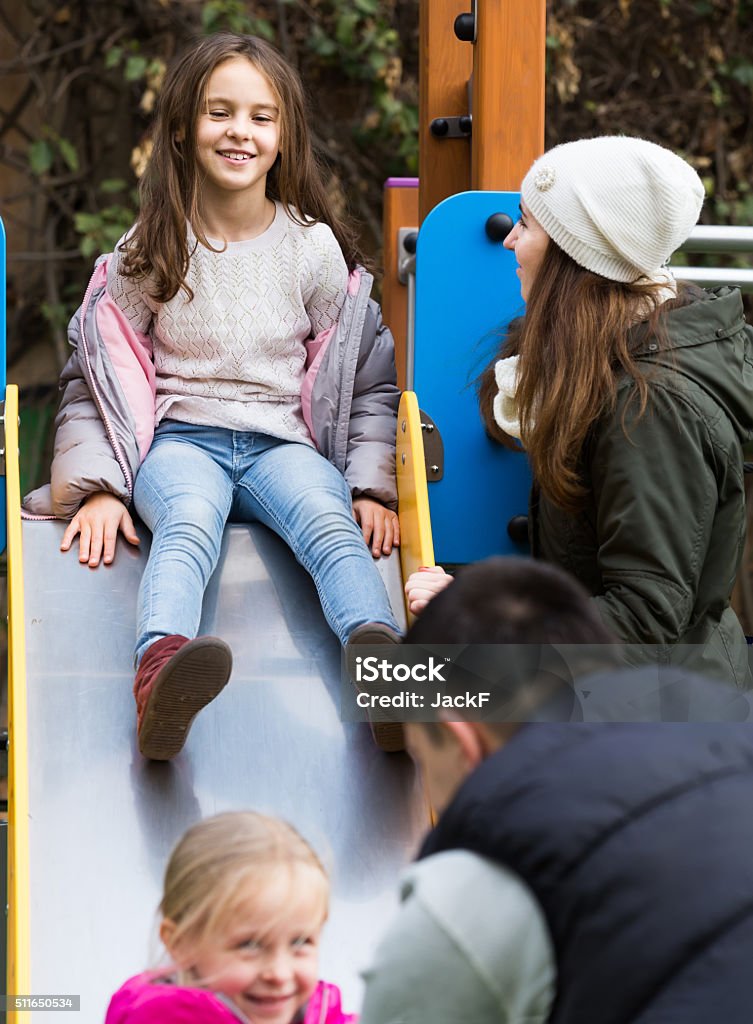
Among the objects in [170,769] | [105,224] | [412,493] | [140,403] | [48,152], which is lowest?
[170,769]

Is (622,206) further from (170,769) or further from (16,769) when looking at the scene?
(16,769)

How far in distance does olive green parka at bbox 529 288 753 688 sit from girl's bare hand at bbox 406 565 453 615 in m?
0.23

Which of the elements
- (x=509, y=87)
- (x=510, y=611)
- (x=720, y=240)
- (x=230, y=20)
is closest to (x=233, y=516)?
(x=509, y=87)

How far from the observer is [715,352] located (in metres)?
2.31

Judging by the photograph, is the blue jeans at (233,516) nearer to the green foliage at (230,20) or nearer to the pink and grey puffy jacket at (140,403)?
the pink and grey puffy jacket at (140,403)

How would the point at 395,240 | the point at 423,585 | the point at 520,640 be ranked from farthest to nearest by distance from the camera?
the point at 395,240
the point at 423,585
the point at 520,640

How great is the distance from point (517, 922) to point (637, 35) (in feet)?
18.2

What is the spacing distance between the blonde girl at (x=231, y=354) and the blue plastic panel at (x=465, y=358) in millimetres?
100

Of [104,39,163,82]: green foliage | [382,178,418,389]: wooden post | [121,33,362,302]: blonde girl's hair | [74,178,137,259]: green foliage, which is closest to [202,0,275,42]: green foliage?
[104,39,163,82]: green foliage

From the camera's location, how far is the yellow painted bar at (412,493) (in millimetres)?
2539

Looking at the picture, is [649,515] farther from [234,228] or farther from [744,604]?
[744,604]

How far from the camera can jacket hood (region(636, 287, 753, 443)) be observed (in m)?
2.27

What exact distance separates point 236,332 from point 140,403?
0.22 m

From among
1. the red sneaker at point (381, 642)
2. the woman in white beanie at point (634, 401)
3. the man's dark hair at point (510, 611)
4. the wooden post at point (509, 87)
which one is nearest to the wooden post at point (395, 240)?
the wooden post at point (509, 87)
